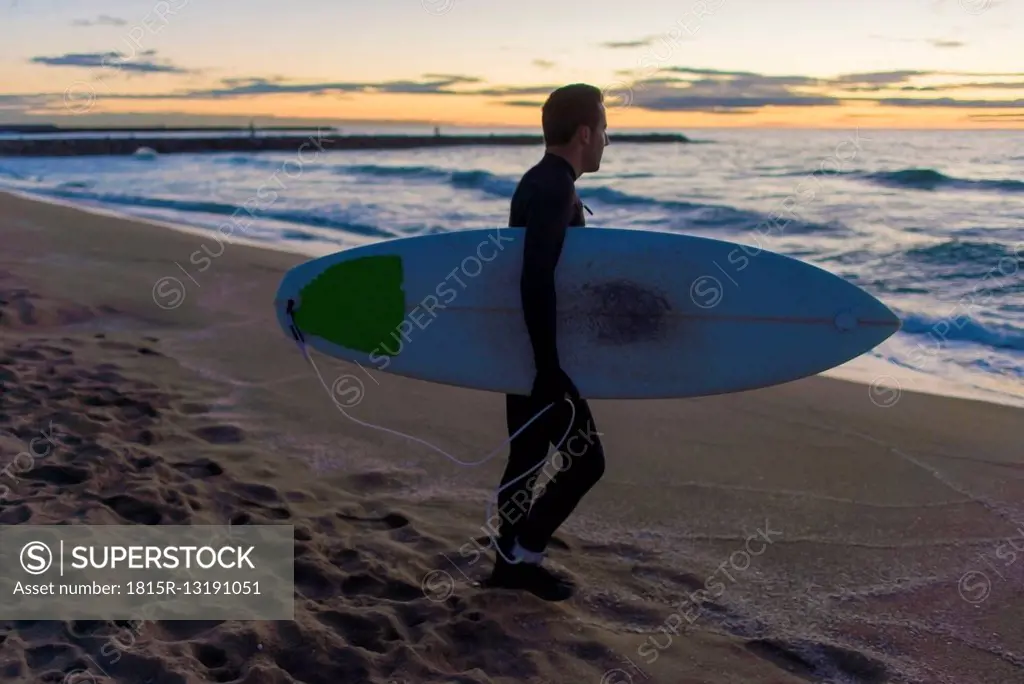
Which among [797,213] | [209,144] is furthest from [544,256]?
[209,144]

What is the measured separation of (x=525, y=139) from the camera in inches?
2422

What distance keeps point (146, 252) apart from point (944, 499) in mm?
8490

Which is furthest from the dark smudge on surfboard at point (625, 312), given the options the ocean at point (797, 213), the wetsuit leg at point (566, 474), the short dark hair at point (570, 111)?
the short dark hair at point (570, 111)

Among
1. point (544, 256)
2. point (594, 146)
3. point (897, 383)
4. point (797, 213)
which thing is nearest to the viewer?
point (544, 256)

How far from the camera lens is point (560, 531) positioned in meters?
3.29

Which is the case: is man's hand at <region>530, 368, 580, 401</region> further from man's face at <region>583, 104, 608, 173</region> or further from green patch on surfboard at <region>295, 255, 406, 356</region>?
green patch on surfboard at <region>295, 255, 406, 356</region>

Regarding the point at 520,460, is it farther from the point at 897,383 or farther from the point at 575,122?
the point at 897,383

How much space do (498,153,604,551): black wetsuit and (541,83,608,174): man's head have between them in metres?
0.05

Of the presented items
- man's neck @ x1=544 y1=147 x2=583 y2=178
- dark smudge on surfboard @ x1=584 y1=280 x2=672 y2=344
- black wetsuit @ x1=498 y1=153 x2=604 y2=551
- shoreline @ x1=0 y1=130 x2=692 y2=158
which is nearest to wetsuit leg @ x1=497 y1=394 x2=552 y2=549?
black wetsuit @ x1=498 y1=153 x2=604 y2=551

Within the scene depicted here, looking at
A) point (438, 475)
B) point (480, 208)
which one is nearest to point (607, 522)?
point (438, 475)

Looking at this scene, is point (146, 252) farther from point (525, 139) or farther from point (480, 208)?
point (525, 139)

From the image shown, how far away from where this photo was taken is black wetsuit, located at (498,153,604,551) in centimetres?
247

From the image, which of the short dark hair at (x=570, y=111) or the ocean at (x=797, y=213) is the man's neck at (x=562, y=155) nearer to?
the short dark hair at (x=570, y=111)

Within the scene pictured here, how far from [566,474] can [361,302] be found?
3.71ft
